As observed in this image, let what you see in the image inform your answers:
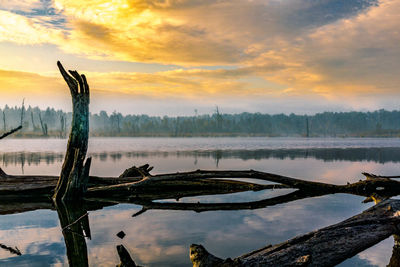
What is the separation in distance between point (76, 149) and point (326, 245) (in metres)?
9.06

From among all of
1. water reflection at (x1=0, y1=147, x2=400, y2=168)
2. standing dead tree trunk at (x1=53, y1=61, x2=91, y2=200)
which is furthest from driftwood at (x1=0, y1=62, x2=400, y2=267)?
water reflection at (x1=0, y1=147, x2=400, y2=168)

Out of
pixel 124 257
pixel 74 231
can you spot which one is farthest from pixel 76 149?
pixel 124 257

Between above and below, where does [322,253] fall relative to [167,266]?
above

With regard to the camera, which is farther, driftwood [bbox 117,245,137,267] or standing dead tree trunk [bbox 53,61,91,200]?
standing dead tree trunk [bbox 53,61,91,200]

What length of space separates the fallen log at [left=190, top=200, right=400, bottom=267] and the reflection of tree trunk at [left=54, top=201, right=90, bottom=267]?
2.77 m

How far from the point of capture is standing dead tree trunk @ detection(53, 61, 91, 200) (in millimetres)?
12109

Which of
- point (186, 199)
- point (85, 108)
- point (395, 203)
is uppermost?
point (85, 108)

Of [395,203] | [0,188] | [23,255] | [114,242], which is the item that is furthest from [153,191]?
[395,203]

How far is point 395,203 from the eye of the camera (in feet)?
25.7

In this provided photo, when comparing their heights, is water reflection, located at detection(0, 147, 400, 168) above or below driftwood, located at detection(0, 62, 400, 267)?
below

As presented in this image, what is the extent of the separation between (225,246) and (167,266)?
1.52 m

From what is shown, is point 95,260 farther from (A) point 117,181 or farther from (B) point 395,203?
(A) point 117,181

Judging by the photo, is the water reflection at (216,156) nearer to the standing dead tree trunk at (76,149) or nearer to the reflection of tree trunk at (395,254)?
the standing dead tree trunk at (76,149)

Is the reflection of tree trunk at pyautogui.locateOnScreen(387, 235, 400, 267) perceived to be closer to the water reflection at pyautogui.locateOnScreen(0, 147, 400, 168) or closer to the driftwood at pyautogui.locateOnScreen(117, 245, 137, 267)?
the driftwood at pyautogui.locateOnScreen(117, 245, 137, 267)
